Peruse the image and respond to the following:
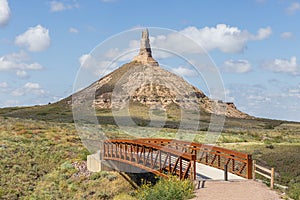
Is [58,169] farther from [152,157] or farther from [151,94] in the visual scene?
[151,94]

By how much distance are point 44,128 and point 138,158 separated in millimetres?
29573

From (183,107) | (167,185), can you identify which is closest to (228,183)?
(167,185)

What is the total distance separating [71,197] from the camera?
1153 inches

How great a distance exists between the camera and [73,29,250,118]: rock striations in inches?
5413

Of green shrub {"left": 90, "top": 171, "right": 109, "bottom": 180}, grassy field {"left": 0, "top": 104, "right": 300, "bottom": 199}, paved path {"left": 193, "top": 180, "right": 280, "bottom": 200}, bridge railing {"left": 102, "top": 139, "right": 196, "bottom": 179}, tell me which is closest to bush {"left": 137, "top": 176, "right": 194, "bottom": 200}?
paved path {"left": 193, "top": 180, "right": 280, "bottom": 200}

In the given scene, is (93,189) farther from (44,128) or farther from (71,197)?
(44,128)

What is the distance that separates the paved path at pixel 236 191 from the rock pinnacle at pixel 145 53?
493ft

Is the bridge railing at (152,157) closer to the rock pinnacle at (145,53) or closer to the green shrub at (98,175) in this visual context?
the green shrub at (98,175)

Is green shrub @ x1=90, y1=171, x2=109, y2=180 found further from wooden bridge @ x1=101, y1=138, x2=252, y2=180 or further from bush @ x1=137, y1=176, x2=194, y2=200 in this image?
bush @ x1=137, y1=176, x2=194, y2=200

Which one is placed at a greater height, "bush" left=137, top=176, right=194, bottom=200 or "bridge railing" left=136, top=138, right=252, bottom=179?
"bridge railing" left=136, top=138, right=252, bottom=179

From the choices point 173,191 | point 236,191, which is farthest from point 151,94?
point 173,191

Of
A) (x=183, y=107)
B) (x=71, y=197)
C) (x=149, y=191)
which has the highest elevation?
(x=183, y=107)

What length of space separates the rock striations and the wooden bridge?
94.8 meters

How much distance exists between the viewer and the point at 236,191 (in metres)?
18.1
